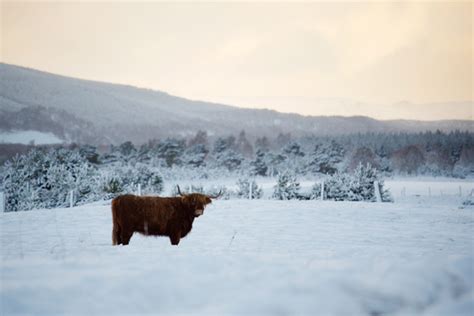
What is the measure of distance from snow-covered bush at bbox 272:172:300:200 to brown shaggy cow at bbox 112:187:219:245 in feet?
52.6

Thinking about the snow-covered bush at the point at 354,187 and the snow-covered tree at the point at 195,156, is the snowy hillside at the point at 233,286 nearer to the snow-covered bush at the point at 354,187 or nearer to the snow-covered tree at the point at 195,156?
the snow-covered bush at the point at 354,187

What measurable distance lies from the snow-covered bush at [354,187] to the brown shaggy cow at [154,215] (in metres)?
15.5

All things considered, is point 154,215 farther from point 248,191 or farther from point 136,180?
point 136,180

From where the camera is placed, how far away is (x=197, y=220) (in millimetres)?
13742

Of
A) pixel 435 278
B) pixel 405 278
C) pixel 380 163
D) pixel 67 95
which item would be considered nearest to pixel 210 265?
pixel 405 278

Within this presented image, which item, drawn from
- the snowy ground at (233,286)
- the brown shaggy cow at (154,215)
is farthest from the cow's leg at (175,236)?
the snowy ground at (233,286)

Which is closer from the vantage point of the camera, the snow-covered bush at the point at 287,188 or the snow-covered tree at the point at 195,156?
the snow-covered bush at the point at 287,188

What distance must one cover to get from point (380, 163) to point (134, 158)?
148 ft

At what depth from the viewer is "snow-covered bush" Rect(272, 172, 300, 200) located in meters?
24.5

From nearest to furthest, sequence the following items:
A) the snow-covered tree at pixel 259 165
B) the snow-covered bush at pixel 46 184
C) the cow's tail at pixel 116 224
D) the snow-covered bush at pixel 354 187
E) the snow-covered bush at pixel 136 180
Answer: the cow's tail at pixel 116 224
the snow-covered bush at pixel 354 187
the snow-covered bush at pixel 46 184
the snow-covered bush at pixel 136 180
the snow-covered tree at pixel 259 165

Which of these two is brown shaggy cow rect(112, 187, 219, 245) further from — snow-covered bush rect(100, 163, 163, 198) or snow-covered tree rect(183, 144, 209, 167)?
snow-covered tree rect(183, 144, 209, 167)

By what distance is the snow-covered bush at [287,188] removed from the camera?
24.5 m

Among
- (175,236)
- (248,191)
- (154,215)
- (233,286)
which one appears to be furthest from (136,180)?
Answer: (233,286)

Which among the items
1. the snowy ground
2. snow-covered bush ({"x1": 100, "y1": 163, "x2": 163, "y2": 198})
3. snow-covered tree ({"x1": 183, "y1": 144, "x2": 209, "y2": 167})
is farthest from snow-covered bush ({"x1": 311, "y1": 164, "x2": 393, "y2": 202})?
snow-covered tree ({"x1": 183, "y1": 144, "x2": 209, "y2": 167})
